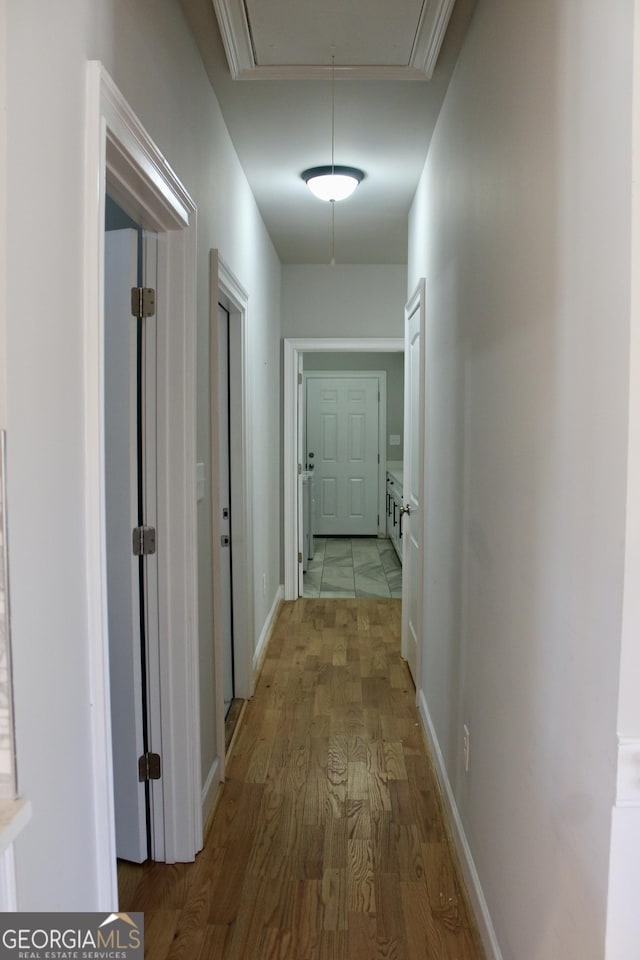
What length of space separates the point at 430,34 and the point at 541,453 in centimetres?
153

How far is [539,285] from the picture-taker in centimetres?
143

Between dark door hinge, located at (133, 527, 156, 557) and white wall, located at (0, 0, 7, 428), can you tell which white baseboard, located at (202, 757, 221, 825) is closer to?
dark door hinge, located at (133, 527, 156, 557)

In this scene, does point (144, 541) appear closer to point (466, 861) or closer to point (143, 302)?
point (143, 302)

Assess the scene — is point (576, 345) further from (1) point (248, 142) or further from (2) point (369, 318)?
(2) point (369, 318)

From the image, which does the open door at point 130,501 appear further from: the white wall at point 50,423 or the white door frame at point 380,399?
the white door frame at point 380,399

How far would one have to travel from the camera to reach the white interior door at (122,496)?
6.99 ft

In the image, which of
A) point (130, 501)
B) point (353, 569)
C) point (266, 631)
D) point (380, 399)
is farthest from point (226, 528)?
point (380, 399)

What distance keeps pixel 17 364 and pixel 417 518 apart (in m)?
2.85

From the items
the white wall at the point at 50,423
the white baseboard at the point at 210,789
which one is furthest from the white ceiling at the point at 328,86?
the white baseboard at the point at 210,789

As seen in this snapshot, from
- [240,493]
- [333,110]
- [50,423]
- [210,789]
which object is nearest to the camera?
[50,423]

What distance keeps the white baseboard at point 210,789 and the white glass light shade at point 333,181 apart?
2.65 metres

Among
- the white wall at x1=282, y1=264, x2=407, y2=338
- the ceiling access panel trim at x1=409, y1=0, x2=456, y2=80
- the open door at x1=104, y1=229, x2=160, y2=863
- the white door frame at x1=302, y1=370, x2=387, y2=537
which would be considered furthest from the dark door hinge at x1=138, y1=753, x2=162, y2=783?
the white door frame at x1=302, y1=370, x2=387, y2=537

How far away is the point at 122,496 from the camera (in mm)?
2154

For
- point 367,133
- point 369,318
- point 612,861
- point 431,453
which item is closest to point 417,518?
point 431,453
